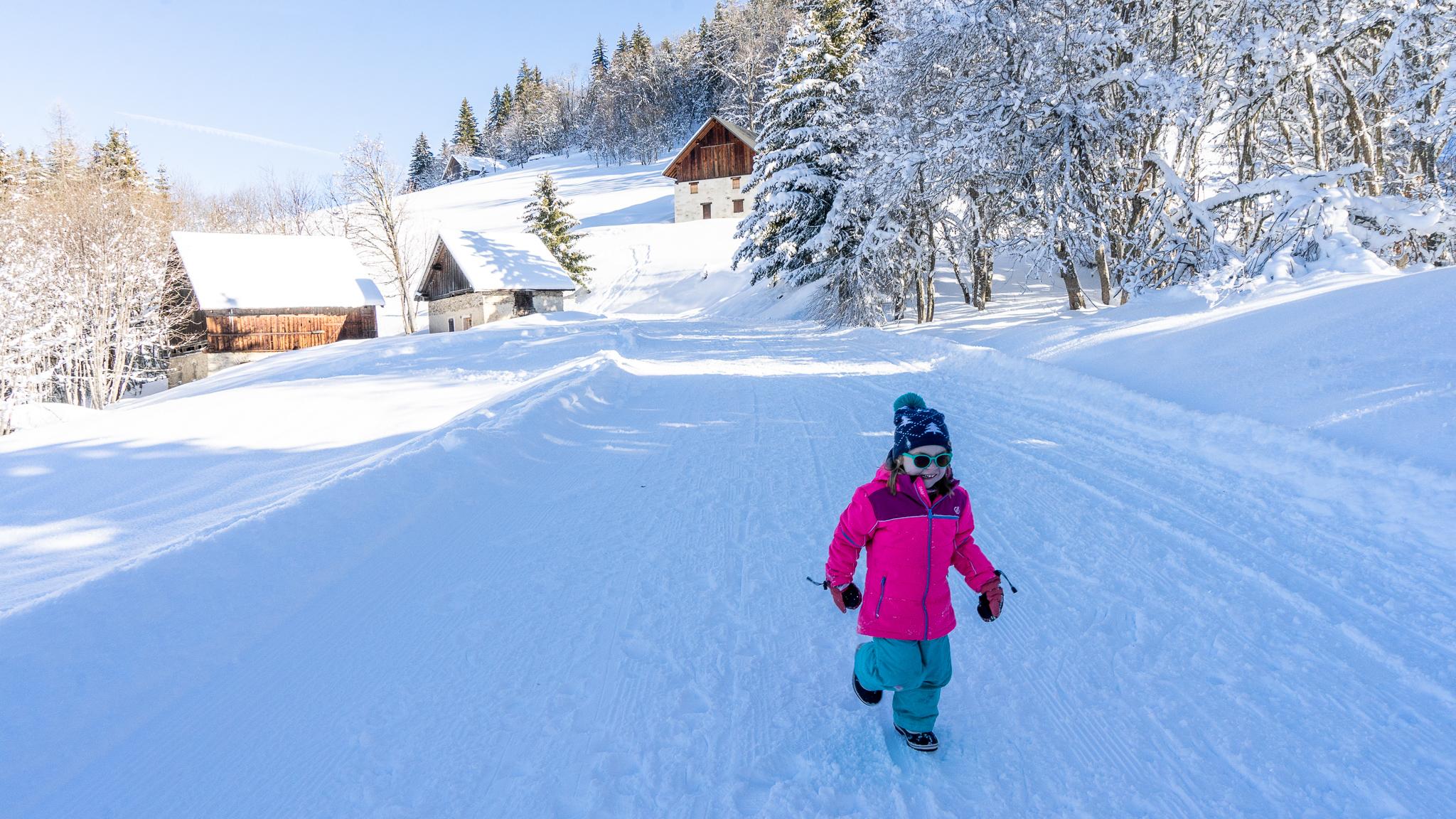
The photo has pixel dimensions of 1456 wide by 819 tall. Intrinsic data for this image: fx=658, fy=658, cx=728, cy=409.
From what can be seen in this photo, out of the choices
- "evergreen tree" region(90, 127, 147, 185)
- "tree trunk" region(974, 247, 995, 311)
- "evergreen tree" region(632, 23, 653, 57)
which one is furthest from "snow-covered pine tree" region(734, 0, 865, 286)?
"evergreen tree" region(632, 23, 653, 57)

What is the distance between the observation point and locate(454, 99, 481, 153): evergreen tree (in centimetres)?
10788

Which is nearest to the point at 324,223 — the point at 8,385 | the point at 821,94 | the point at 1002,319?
the point at 8,385

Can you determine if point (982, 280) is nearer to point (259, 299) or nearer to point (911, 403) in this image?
point (911, 403)

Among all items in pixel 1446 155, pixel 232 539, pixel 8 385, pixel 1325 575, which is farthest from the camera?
pixel 8 385

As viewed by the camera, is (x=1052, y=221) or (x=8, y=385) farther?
(x=8, y=385)

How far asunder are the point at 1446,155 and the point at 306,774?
14216 mm

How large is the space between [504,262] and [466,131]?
88.5m

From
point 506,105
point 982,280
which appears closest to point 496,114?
point 506,105

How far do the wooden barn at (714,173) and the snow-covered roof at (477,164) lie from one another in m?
55.4

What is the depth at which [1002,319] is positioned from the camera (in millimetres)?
17016

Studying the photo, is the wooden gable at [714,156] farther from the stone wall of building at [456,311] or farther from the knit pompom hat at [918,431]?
the knit pompom hat at [918,431]

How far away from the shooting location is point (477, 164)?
10062 cm

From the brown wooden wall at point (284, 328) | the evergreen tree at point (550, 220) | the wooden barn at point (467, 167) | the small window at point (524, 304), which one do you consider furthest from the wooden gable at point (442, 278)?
the wooden barn at point (467, 167)

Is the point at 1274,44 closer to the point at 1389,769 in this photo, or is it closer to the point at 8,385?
the point at 1389,769
